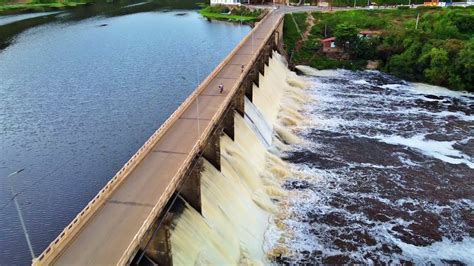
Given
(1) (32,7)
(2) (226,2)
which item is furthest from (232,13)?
(1) (32,7)

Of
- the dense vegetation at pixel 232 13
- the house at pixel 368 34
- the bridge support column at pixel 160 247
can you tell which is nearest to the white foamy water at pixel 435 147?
the bridge support column at pixel 160 247

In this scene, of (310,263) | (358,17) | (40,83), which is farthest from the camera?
(358,17)

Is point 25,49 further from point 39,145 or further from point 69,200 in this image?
point 69,200

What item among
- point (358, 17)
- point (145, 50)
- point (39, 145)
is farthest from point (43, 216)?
point (358, 17)

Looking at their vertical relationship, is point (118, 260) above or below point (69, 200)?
above

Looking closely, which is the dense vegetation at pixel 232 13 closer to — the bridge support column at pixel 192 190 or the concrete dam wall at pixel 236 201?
the concrete dam wall at pixel 236 201

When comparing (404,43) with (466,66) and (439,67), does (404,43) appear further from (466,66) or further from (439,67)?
(466,66)

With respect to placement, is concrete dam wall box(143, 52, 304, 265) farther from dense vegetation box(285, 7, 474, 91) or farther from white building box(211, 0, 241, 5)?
white building box(211, 0, 241, 5)
